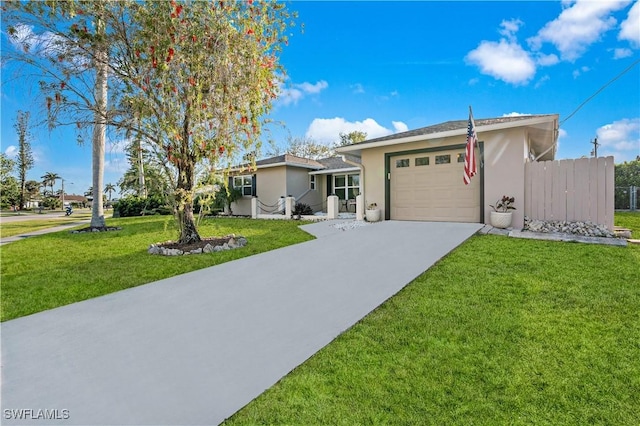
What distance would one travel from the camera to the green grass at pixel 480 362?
1878 mm

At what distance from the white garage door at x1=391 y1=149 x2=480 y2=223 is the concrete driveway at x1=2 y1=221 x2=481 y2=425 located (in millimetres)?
4467

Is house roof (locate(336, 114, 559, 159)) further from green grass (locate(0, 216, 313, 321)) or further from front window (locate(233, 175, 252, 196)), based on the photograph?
front window (locate(233, 175, 252, 196))

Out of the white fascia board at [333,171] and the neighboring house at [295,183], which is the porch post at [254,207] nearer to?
the neighboring house at [295,183]

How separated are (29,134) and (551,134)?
1365 centimetres

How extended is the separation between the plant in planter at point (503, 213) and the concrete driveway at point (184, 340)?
3.90 metres

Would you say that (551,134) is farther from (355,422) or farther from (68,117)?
(68,117)

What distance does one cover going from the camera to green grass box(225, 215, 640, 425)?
188 cm

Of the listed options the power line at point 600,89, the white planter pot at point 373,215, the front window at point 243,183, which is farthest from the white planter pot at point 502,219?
the front window at point 243,183

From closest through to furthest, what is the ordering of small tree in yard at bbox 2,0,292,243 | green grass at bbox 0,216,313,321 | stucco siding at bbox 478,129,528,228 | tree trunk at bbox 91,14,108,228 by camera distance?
green grass at bbox 0,216,313,321 → small tree in yard at bbox 2,0,292,243 → tree trunk at bbox 91,14,108,228 → stucco siding at bbox 478,129,528,228

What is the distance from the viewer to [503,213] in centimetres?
794

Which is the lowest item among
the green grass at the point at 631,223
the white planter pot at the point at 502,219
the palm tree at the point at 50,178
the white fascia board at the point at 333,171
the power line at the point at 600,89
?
the green grass at the point at 631,223

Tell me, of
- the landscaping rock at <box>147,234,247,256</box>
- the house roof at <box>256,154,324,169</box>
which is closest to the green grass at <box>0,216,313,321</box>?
the landscaping rock at <box>147,234,247,256</box>

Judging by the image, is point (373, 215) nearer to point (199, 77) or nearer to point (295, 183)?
point (199, 77)

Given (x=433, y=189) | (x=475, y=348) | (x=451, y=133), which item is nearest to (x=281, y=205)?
(x=433, y=189)
